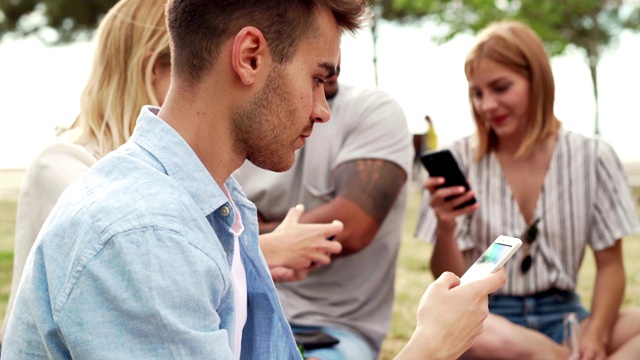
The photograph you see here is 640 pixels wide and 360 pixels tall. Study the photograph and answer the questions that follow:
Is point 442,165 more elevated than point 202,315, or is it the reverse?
point 202,315

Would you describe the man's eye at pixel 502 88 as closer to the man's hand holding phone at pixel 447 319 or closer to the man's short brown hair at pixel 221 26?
the man's hand holding phone at pixel 447 319

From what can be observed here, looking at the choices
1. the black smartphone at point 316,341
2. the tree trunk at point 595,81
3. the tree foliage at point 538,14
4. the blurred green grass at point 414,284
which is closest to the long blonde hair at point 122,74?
the black smartphone at point 316,341

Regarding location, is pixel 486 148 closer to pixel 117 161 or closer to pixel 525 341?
pixel 525 341

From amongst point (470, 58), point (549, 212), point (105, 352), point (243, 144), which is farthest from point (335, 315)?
point (105, 352)

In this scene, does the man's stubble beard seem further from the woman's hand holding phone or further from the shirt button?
the woman's hand holding phone

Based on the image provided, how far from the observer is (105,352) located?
152 centimetres

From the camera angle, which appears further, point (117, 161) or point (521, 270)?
point (521, 270)

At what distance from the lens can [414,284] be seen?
8.14 metres

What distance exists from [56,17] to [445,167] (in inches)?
893

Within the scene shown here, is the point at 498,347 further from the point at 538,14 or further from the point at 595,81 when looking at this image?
the point at 595,81

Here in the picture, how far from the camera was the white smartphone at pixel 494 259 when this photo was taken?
2197mm

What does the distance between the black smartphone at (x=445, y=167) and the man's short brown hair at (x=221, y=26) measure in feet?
6.21


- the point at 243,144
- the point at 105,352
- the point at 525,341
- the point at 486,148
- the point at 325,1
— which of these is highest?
the point at 325,1

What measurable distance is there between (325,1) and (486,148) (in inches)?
97.1
